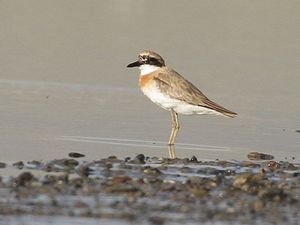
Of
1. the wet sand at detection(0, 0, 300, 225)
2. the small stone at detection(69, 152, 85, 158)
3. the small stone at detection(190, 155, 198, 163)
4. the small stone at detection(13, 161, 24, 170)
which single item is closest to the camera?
the small stone at detection(13, 161, 24, 170)

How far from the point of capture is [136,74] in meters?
17.3

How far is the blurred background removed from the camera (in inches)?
502

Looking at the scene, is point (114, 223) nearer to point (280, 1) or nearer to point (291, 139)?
point (291, 139)

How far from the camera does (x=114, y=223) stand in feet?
27.4

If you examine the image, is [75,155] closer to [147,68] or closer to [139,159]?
[139,159]

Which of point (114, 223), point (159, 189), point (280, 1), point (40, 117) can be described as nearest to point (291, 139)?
point (40, 117)

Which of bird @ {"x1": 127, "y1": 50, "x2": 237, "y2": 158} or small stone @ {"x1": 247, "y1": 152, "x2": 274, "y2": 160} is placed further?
bird @ {"x1": 127, "y1": 50, "x2": 237, "y2": 158}

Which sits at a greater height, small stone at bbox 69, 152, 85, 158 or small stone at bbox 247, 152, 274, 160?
small stone at bbox 247, 152, 274, 160

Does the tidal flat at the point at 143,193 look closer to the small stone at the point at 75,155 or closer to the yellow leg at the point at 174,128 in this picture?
the small stone at the point at 75,155

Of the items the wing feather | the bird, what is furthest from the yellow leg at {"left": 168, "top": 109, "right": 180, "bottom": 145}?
the wing feather

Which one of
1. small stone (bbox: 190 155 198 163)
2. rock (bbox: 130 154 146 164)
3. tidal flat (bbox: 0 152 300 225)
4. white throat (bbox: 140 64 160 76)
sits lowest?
tidal flat (bbox: 0 152 300 225)

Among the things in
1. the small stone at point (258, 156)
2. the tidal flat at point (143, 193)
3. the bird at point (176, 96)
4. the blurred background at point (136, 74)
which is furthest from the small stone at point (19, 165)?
the bird at point (176, 96)

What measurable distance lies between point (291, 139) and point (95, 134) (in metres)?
2.47

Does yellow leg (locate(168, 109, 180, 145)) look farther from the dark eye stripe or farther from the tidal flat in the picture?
the tidal flat
